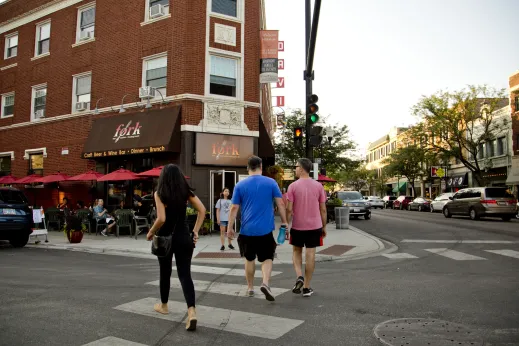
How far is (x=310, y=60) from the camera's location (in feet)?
34.2

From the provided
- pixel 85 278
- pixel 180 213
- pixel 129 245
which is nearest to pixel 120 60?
pixel 129 245

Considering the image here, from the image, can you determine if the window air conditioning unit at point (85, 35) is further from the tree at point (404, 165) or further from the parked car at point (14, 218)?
the tree at point (404, 165)

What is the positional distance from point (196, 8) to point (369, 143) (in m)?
69.7

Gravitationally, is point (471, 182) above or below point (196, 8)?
below

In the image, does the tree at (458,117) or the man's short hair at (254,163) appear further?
the tree at (458,117)


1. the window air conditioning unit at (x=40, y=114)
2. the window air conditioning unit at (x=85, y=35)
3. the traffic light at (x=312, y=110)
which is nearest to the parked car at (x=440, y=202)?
the traffic light at (x=312, y=110)

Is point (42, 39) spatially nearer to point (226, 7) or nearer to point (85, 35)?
point (85, 35)

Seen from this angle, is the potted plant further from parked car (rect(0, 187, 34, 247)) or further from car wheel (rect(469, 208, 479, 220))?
car wheel (rect(469, 208, 479, 220))

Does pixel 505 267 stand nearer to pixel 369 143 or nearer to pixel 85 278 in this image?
pixel 85 278

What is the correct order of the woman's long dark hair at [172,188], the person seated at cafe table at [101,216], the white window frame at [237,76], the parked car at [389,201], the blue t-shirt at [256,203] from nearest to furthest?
the woman's long dark hair at [172,188] → the blue t-shirt at [256,203] → the person seated at cafe table at [101,216] → the white window frame at [237,76] → the parked car at [389,201]

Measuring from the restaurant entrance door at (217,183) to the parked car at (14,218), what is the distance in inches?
254

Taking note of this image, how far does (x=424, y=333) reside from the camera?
12.8 feet

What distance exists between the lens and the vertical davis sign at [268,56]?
1709 centimetres

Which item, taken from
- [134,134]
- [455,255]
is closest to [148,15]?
[134,134]
